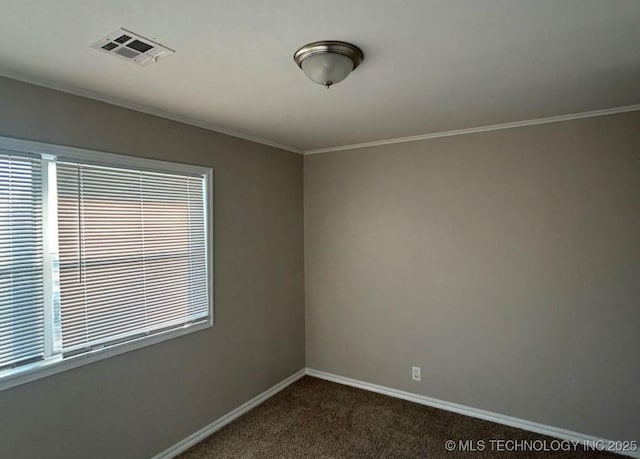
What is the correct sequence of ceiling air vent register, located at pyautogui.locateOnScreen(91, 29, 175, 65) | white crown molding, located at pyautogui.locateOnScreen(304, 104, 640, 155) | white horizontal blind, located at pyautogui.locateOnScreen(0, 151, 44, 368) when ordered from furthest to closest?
white crown molding, located at pyautogui.locateOnScreen(304, 104, 640, 155), white horizontal blind, located at pyautogui.locateOnScreen(0, 151, 44, 368), ceiling air vent register, located at pyautogui.locateOnScreen(91, 29, 175, 65)

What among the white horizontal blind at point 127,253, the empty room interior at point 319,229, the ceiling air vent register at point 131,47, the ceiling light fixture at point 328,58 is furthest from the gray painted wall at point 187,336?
the ceiling light fixture at point 328,58

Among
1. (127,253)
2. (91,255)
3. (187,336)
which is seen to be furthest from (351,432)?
(91,255)

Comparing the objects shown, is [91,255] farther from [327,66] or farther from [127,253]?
[327,66]

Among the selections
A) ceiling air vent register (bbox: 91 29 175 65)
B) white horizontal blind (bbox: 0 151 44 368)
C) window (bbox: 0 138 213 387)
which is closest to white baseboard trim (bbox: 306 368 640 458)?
window (bbox: 0 138 213 387)

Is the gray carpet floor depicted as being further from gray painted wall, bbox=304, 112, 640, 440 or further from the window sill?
the window sill

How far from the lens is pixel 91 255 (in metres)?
2.23

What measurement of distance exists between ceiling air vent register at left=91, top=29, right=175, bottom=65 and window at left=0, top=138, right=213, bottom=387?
0.77m

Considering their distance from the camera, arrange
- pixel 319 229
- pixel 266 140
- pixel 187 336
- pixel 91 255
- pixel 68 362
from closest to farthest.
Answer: pixel 68 362 → pixel 91 255 → pixel 187 336 → pixel 266 140 → pixel 319 229

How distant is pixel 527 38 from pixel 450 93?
2.24 ft

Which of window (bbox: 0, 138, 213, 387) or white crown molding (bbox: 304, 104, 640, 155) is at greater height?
white crown molding (bbox: 304, 104, 640, 155)

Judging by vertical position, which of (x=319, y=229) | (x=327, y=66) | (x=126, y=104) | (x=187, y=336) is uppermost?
(x=126, y=104)

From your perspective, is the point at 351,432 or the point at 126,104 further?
the point at 351,432

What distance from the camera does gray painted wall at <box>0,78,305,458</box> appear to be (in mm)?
2008

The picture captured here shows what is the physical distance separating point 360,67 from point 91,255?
1.93m
